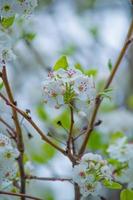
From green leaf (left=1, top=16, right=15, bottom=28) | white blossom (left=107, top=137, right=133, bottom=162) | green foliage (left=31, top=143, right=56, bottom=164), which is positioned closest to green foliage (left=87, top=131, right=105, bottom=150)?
green foliage (left=31, top=143, right=56, bottom=164)

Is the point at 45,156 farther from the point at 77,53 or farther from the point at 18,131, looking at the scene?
the point at 77,53

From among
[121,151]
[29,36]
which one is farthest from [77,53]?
[121,151]

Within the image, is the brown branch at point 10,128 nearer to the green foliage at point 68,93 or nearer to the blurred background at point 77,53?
the green foliage at point 68,93

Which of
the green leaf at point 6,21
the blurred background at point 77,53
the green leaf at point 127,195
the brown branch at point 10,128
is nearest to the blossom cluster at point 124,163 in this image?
the green leaf at point 127,195

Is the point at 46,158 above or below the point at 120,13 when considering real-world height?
below

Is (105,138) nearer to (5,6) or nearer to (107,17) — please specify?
(5,6)

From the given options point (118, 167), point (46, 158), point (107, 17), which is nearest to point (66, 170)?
point (46, 158)
